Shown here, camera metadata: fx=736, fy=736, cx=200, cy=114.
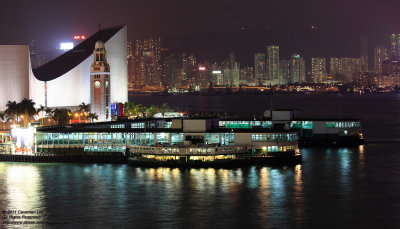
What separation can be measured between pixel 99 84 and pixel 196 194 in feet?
157

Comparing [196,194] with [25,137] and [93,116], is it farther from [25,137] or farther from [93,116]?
[93,116]

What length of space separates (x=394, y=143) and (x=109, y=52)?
42.5 meters

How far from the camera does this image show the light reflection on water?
120ft

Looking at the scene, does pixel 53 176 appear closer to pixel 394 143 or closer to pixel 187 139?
pixel 187 139

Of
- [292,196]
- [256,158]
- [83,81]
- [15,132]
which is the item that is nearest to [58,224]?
[292,196]

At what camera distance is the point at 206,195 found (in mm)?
42156

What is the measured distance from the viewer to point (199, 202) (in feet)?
133

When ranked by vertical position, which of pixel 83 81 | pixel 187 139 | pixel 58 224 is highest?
pixel 83 81

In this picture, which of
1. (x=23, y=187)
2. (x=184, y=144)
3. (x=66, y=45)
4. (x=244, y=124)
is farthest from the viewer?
(x=66, y=45)

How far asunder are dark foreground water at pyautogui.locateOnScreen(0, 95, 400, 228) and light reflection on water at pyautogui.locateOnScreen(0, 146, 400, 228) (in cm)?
5

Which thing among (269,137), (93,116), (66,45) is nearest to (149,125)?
(93,116)

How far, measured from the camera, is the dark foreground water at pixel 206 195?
36344 millimetres

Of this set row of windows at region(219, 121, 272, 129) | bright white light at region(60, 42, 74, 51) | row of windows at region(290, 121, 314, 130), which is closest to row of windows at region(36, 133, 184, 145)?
row of windows at region(219, 121, 272, 129)

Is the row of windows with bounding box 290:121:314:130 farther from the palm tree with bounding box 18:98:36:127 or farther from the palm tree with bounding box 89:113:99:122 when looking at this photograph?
the palm tree with bounding box 18:98:36:127
